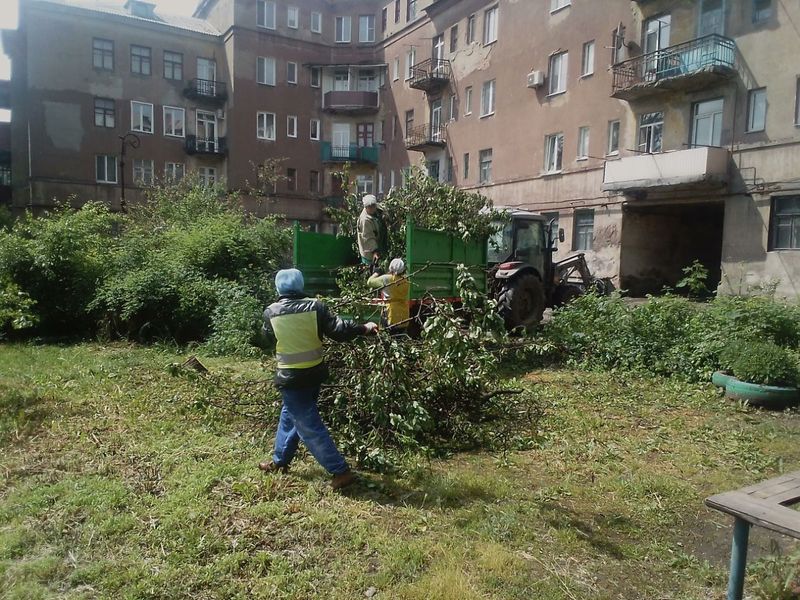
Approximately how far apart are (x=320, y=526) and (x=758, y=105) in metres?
19.3

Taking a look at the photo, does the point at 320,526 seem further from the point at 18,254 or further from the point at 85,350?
the point at 18,254

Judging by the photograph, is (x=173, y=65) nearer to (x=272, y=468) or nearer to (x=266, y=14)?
(x=266, y=14)

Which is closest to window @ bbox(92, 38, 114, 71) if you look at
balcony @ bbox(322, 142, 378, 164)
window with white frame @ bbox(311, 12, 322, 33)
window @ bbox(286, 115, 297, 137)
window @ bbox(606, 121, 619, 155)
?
window @ bbox(286, 115, 297, 137)

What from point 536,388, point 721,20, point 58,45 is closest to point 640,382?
point 536,388

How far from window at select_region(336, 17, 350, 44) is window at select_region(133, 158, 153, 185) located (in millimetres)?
14182

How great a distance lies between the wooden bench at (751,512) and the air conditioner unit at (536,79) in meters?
23.9

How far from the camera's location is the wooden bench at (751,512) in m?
2.84

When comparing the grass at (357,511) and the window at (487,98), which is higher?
the window at (487,98)

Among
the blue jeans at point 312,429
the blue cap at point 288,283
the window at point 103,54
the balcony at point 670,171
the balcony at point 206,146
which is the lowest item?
the blue jeans at point 312,429

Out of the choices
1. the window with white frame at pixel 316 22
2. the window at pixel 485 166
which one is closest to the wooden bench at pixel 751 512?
the window at pixel 485 166

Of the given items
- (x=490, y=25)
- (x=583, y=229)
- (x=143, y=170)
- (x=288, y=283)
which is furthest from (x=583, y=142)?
(x=143, y=170)

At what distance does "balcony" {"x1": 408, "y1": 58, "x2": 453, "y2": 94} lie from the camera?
3076cm

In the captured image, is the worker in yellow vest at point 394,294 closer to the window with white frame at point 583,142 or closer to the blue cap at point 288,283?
the blue cap at point 288,283

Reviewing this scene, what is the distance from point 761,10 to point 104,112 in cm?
3025
